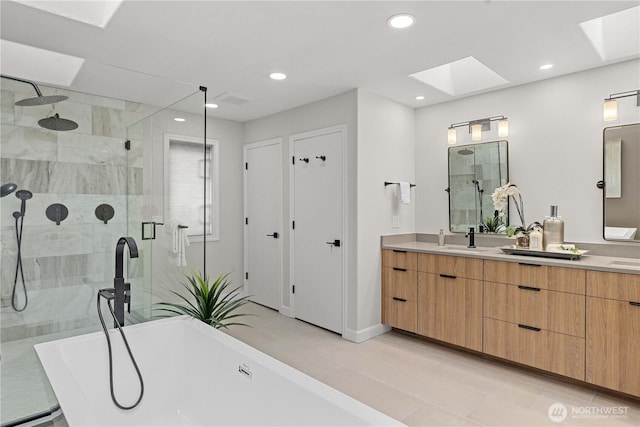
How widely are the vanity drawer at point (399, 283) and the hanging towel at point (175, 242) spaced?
75.2 inches

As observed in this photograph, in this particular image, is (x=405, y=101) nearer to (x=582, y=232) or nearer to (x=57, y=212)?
(x=582, y=232)

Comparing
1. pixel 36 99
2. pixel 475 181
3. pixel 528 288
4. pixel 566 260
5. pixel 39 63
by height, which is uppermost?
pixel 39 63

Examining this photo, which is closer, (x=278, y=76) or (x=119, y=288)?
(x=119, y=288)

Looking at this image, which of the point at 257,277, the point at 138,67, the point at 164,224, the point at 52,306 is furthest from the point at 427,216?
the point at 52,306

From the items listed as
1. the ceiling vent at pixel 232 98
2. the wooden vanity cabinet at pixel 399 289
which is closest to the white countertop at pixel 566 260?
the wooden vanity cabinet at pixel 399 289

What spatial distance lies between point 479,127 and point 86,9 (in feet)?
10.8

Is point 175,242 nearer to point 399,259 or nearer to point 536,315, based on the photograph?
point 399,259

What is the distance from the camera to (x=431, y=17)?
2.18m

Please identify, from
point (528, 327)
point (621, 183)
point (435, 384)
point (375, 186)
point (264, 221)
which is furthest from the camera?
point (264, 221)

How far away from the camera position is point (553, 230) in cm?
292

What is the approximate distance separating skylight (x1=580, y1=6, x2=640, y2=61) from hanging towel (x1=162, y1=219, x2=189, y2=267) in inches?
132

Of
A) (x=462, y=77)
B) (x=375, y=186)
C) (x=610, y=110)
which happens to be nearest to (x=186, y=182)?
(x=375, y=186)

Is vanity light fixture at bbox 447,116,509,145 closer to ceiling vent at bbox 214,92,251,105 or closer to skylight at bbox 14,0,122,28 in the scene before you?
ceiling vent at bbox 214,92,251,105

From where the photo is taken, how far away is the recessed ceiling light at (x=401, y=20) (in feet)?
7.10
